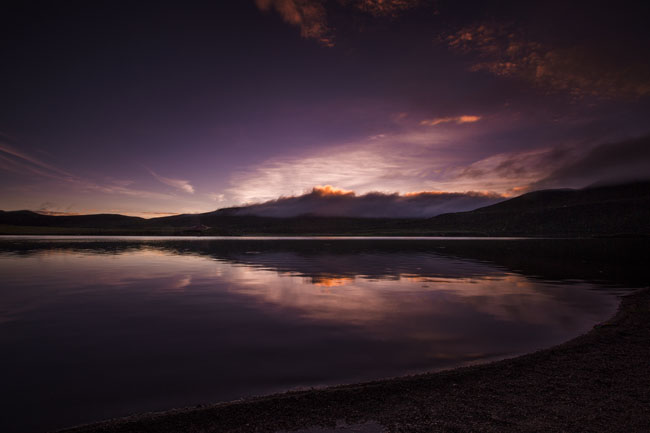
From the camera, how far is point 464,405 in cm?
692

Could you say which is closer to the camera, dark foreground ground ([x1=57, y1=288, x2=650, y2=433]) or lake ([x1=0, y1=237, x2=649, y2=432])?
dark foreground ground ([x1=57, y1=288, x2=650, y2=433])

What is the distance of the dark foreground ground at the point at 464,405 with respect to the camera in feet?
20.4

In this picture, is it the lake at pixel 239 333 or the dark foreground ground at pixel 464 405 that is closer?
the dark foreground ground at pixel 464 405

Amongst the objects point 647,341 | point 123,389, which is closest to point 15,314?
point 123,389

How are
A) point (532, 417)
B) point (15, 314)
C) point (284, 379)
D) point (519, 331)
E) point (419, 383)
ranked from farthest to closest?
point (15, 314), point (519, 331), point (284, 379), point (419, 383), point (532, 417)

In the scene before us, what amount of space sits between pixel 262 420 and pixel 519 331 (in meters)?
11.0

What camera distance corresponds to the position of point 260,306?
17281mm

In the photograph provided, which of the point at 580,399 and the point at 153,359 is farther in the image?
the point at 153,359

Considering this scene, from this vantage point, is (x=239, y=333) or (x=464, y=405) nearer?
(x=464, y=405)

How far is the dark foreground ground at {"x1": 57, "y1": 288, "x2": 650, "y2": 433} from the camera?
6215mm

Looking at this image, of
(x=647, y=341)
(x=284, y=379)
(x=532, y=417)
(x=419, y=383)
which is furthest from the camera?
(x=647, y=341)

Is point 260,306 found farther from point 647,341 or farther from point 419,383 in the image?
point 647,341

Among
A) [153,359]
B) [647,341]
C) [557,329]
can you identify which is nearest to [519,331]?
[557,329]

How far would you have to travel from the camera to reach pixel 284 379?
873 cm
